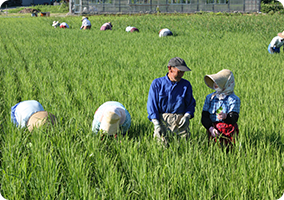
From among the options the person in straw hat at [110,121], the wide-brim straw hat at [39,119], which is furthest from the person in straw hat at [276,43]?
the wide-brim straw hat at [39,119]

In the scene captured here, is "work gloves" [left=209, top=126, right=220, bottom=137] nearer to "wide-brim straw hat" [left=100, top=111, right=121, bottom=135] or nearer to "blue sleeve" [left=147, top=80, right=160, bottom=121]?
"blue sleeve" [left=147, top=80, right=160, bottom=121]

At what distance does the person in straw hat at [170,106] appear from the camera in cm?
267

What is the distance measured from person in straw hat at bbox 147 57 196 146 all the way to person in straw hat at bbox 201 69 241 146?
0.18 m

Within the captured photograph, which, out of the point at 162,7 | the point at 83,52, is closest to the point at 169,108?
the point at 83,52

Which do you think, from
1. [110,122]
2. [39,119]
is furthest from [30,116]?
[110,122]

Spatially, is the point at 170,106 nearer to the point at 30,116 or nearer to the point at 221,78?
the point at 221,78

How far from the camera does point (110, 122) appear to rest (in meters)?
2.73

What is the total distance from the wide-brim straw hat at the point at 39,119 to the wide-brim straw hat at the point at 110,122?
Result: 2.04 feet

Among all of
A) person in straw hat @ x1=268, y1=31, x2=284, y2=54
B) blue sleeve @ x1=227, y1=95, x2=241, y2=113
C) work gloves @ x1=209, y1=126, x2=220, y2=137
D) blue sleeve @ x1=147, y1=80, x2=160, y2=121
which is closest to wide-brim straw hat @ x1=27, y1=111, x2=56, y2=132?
blue sleeve @ x1=147, y1=80, x2=160, y2=121

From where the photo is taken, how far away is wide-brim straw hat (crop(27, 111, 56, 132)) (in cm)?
304

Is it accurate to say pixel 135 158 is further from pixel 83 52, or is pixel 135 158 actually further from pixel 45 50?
pixel 45 50

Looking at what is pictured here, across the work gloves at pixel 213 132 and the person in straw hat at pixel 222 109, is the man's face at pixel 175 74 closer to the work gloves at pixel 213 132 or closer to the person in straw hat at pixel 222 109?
the person in straw hat at pixel 222 109

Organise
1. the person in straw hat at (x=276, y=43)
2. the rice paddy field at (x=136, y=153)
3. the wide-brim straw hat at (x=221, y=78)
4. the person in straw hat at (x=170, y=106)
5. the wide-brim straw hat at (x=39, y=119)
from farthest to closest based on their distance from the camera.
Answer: the person in straw hat at (x=276, y=43), the wide-brim straw hat at (x=39, y=119), the person in straw hat at (x=170, y=106), the wide-brim straw hat at (x=221, y=78), the rice paddy field at (x=136, y=153)

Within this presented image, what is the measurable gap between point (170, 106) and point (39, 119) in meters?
1.36
